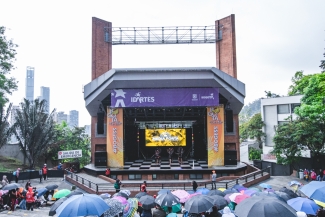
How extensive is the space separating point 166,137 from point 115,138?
22.9ft

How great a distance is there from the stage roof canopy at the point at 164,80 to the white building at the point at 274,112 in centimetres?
1382

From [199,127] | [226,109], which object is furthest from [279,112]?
[226,109]

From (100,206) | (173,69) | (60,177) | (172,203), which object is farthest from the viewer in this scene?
(60,177)

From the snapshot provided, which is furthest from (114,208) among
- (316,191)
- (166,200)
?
(316,191)

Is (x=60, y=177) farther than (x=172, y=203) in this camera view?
Yes

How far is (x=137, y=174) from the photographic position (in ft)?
71.6

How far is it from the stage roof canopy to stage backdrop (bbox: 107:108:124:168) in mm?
1726

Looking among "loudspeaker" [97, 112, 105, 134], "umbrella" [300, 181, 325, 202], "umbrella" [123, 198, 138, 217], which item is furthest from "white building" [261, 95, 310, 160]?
"umbrella" [123, 198, 138, 217]

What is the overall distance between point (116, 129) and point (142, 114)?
19.8ft

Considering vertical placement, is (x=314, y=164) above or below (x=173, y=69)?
below

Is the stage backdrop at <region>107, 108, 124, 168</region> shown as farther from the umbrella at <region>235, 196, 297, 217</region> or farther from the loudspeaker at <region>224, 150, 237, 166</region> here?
the umbrella at <region>235, 196, 297, 217</region>

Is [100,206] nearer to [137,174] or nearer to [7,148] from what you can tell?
[137,174]

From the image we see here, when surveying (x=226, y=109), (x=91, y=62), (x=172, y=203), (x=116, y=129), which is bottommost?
(x=172, y=203)

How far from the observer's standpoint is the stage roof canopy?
2147 cm
